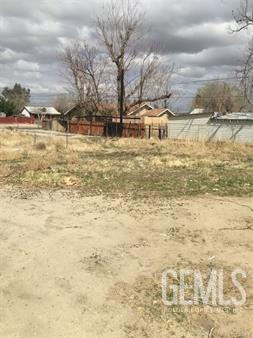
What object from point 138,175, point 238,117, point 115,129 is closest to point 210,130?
point 238,117

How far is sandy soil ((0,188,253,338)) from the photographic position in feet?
15.5

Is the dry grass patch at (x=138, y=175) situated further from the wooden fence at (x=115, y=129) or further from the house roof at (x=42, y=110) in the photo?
the house roof at (x=42, y=110)

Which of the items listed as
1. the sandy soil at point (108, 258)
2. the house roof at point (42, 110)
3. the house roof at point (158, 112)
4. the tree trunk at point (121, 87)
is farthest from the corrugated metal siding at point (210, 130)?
the house roof at point (42, 110)

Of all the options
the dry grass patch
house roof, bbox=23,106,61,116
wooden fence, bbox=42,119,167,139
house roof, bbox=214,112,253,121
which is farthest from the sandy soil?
house roof, bbox=23,106,61,116

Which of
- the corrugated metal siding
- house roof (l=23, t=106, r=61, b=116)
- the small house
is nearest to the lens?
the corrugated metal siding

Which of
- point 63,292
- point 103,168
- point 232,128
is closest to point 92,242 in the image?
point 63,292

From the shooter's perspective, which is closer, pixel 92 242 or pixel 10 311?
pixel 10 311

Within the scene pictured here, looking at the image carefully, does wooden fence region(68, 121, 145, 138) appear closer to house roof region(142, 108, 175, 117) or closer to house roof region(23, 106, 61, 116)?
house roof region(142, 108, 175, 117)

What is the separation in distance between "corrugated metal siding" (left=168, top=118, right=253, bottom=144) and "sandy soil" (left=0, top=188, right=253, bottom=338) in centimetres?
2693

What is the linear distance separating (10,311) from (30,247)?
2.26 metres

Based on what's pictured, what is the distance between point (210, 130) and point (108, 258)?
34.2m

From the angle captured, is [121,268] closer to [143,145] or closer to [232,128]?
[143,145]

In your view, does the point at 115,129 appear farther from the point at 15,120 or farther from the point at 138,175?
the point at 15,120

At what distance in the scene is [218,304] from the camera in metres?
5.12
